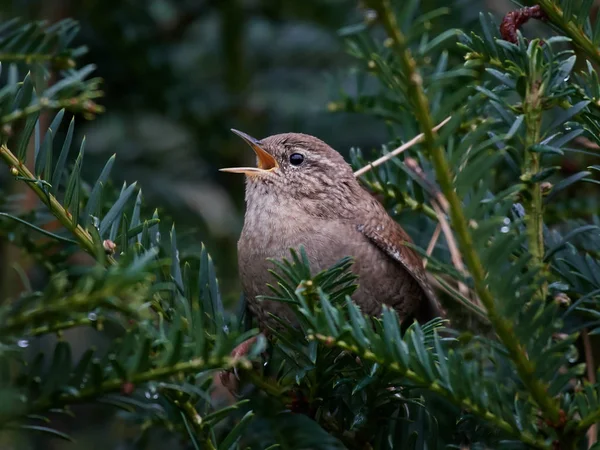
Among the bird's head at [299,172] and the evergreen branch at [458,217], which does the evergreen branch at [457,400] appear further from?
the bird's head at [299,172]

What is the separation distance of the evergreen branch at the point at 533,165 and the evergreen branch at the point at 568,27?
21 centimetres

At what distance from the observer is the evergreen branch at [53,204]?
4.98ft

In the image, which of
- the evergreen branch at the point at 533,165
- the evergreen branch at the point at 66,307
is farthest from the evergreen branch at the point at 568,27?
the evergreen branch at the point at 66,307

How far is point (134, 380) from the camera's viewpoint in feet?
4.01

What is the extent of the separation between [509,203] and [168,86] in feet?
7.06

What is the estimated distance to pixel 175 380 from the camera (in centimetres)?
135

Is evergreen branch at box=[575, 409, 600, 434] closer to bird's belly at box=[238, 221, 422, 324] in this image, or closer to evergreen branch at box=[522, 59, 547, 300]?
evergreen branch at box=[522, 59, 547, 300]

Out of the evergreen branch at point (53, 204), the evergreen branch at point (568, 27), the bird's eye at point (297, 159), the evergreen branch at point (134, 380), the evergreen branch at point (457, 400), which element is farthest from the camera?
the bird's eye at point (297, 159)

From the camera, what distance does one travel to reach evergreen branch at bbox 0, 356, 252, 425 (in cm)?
121

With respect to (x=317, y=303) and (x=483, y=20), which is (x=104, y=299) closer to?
(x=317, y=303)

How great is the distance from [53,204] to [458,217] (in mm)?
761

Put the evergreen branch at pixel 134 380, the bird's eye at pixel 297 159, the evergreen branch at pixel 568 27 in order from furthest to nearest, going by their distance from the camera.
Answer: the bird's eye at pixel 297 159, the evergreen branch at pixel 568 27, the evergreen branch at pixel 134 380

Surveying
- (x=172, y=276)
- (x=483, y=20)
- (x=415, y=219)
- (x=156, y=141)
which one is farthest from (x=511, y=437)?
(x=156, y=141)

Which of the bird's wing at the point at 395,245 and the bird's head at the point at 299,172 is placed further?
the bird's head at the point at 299,172
